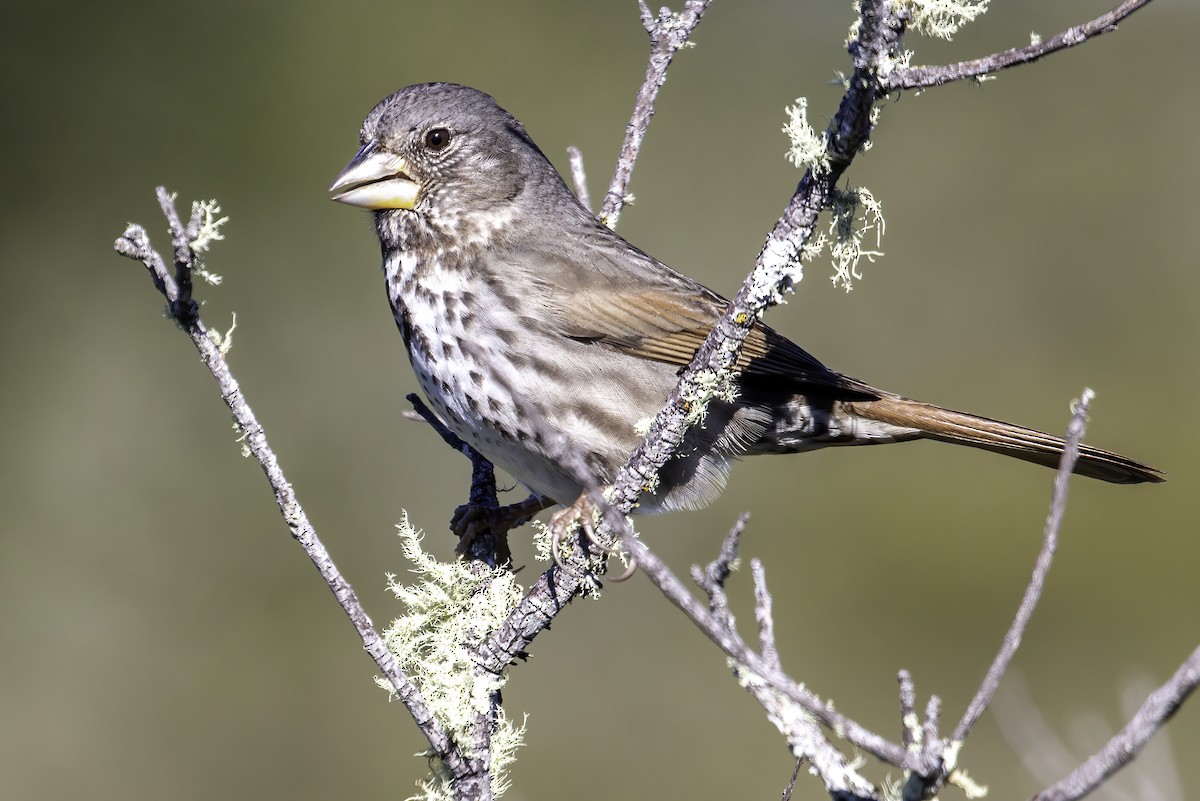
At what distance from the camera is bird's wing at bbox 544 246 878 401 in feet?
11.8

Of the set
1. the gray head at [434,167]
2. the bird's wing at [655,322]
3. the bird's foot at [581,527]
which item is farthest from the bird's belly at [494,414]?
the gray head at [434,167]

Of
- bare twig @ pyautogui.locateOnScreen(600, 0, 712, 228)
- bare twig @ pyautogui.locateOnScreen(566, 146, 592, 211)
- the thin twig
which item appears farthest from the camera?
bare twig @ pyautogui.locateOnScreen(566, 146, 592, 211)

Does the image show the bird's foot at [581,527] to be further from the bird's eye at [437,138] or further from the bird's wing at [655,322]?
the bird's eye at [437,138]

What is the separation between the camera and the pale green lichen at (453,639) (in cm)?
283

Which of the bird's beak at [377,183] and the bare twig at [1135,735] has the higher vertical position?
the bird's beak at [377,183]

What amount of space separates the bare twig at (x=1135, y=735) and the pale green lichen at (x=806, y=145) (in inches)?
41.5

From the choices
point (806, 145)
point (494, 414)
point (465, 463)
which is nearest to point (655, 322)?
point (494, 414)

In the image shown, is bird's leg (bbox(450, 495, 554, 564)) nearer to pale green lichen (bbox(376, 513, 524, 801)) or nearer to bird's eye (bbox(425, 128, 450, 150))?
pale green lichen (bbox(376, 513, 524, 801))

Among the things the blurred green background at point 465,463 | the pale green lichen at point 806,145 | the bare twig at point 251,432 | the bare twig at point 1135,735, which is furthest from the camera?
the blurred green background at point 465,463

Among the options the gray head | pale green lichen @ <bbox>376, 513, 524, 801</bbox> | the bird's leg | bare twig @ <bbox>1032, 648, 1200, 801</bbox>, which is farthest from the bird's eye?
bare twig @ <bbox>1032, 648, 1200, 801</bbox>

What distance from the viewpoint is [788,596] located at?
6.59 meters

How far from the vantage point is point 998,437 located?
3.62 m

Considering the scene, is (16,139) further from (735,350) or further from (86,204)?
(735,350)

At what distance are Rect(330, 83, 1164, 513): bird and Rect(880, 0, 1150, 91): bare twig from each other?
1438 mm
